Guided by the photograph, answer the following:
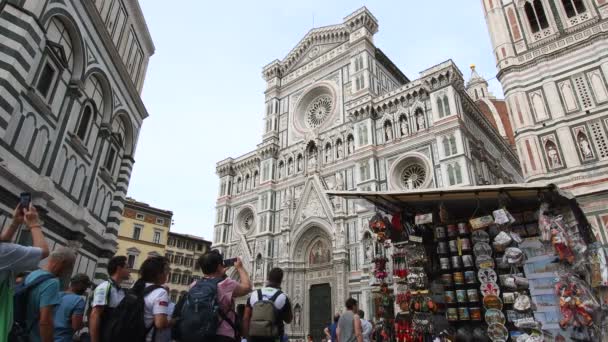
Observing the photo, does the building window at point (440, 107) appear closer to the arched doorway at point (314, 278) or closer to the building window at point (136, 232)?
the arched doorway at point (314, 278)

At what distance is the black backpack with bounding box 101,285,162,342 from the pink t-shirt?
55 centimetres

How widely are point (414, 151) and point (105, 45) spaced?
650 inches

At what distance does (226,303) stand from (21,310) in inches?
72.9

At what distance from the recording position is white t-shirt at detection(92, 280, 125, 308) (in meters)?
3.70

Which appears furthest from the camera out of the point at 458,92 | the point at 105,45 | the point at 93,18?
the point at 458,92

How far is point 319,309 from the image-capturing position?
22297mm

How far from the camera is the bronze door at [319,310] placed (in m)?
21.5

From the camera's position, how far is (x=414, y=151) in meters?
21.3

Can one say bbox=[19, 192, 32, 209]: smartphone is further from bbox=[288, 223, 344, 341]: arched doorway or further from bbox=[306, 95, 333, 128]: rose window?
bbox=[306, 95, 333, 128]: rose window

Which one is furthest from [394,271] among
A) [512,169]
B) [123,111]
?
[512,169]

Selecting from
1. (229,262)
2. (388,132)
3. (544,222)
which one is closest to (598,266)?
(544,222)

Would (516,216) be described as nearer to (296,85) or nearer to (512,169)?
(512,169)

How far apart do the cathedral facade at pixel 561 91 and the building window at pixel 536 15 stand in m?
0.04

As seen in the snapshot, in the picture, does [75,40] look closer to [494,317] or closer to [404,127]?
[494,317]
